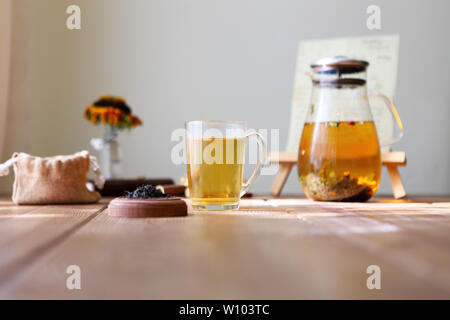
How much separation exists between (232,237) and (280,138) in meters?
A: 1.96

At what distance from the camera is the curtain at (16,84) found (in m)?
2.02

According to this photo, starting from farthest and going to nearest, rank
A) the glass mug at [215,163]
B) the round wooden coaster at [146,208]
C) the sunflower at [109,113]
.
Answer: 1. the sunflower at [109,113]
2. the glass mug at [215,163]
3. the round wooden coaster at [146,208]

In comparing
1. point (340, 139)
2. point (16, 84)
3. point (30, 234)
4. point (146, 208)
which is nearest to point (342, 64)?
point (340, 139)

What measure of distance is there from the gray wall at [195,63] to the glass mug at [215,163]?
5.07ft

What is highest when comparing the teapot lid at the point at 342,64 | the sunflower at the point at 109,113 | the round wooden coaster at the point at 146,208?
the teapot lid at the point at 342,64

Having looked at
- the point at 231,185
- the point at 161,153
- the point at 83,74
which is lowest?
the point at 161,153

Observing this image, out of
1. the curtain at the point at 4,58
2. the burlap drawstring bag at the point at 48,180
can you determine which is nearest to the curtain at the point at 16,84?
the curtain at the point at 4,58

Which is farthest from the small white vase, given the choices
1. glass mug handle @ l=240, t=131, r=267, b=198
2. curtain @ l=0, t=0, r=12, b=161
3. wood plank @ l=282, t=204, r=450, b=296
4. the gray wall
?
wood plank @ l=282, t=204, r=450, b=296

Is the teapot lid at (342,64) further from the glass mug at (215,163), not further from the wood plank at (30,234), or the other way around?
the wood plank at (30,234)

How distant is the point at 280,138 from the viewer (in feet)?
8.10

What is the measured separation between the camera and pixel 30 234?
555 millimetres

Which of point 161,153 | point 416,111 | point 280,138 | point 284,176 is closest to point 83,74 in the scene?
point 161,153

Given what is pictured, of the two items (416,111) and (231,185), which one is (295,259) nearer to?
(231,185)

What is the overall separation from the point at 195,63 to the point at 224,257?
2.05 meters
